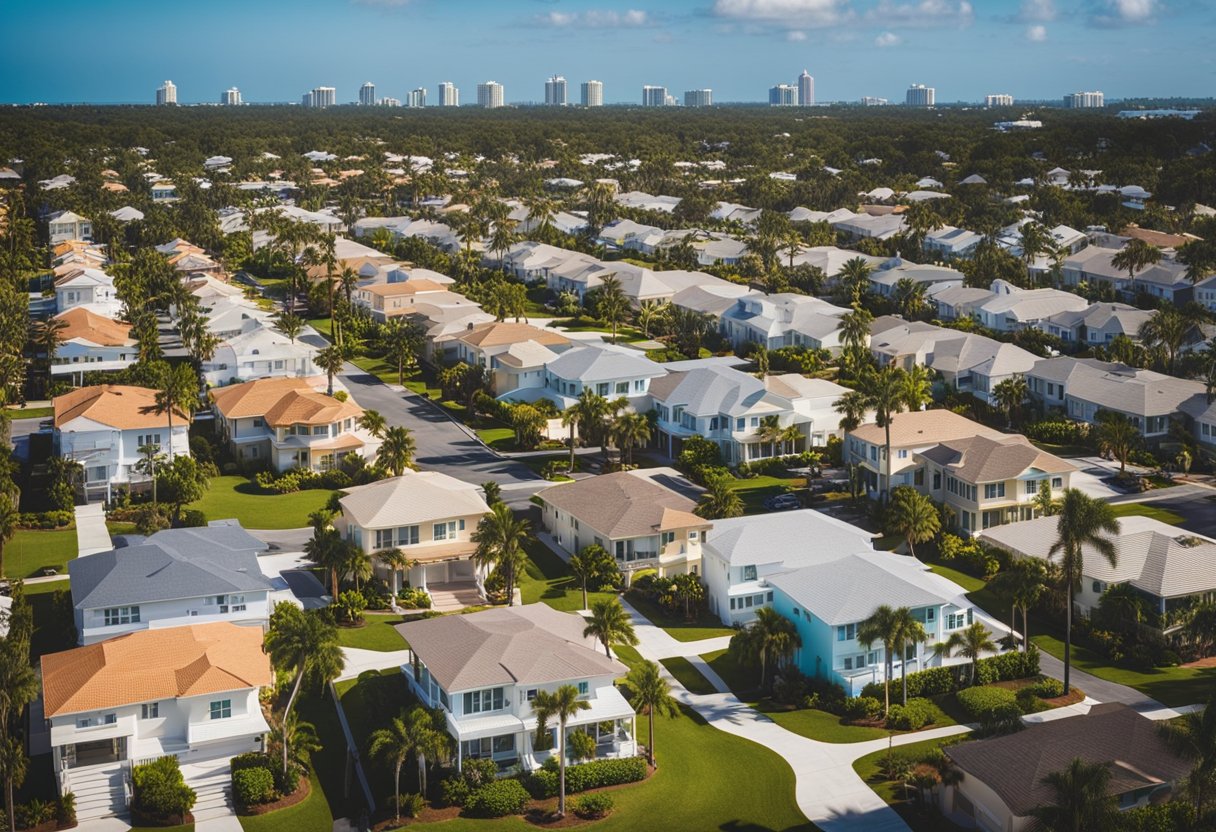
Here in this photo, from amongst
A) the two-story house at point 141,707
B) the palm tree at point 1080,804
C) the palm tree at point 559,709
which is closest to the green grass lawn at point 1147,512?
the palm tree at point 1080,804

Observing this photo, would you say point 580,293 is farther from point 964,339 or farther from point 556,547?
point 556,547

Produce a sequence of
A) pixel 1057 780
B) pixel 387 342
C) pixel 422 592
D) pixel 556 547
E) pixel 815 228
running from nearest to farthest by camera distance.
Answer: pixel 1057 780
pixel 422 592
pixel 556 547
pixel 387 342
pixel 815 228

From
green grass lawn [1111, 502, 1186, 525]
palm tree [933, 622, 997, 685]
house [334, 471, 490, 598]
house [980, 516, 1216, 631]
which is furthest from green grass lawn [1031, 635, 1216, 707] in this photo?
house [334, 471, 490, 598]

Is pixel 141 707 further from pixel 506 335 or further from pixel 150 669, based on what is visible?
pixel 506 335

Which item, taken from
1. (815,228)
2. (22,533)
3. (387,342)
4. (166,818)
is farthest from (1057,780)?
(815,228)

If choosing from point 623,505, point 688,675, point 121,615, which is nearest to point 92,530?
point 121,615

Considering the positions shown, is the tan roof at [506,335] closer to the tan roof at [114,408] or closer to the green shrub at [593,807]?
the tan roof at [114,408]
